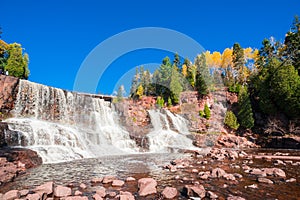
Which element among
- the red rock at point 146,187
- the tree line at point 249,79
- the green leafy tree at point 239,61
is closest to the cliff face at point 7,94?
the red rock at point 146,187

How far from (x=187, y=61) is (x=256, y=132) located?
37.5 m

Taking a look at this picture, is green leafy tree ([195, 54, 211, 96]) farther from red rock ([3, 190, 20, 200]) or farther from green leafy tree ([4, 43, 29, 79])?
red rock ([3, 190, 20, 200])

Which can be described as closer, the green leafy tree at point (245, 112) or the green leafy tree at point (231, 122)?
the green leafy tree at point (245, 112)

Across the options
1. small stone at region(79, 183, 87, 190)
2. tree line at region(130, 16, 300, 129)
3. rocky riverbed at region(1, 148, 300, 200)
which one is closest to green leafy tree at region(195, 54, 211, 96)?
tree line at region(130, 16, 300, 129)

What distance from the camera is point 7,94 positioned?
22953 mm

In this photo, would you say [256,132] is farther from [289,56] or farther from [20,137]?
[20,137]

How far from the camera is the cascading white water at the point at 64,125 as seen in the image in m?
17.1

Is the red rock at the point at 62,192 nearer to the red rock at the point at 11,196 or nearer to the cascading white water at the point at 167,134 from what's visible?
the red rock at the point at 11,196

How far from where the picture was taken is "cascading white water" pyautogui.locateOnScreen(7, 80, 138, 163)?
17.1 metres

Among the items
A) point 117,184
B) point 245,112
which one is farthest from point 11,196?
point 245,112

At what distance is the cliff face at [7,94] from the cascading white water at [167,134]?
54.9 ft

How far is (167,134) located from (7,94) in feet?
68.5

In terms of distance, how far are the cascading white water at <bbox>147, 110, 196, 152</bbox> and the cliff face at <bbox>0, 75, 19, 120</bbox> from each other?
1675 cm

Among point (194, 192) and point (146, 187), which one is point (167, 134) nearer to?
point (146, 187)
